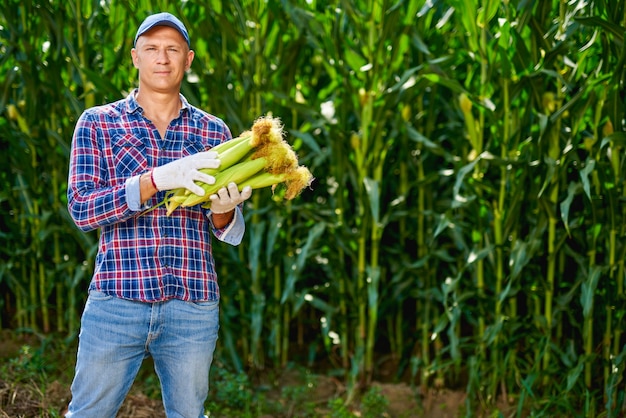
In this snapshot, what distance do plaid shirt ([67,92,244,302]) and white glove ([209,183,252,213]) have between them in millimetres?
201

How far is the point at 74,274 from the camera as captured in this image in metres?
5.15

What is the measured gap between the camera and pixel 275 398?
16.1 feet

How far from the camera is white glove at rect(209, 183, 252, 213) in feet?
8.27

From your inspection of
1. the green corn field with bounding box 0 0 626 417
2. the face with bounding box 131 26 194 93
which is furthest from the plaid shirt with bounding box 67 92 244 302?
the green corn field with bounding box 0 0 626 417

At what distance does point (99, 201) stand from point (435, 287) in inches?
105

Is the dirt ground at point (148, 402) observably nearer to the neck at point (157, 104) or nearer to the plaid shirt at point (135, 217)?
the plaid shirt at point (135, 217)

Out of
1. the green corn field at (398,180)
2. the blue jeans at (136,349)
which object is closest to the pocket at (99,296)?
the blue jeans at (136,349)

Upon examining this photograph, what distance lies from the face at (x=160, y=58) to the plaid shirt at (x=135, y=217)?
117 millimetres

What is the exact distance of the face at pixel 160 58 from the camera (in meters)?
Result: 2.67

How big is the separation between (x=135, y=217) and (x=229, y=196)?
0.36m

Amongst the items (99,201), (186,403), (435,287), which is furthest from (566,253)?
(99,201)

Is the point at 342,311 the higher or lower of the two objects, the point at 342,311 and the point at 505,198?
the lower

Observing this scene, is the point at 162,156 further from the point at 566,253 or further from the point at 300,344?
the point at 300,344

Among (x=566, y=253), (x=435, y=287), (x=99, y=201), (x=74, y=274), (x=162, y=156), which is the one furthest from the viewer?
(x=74, y=274)
